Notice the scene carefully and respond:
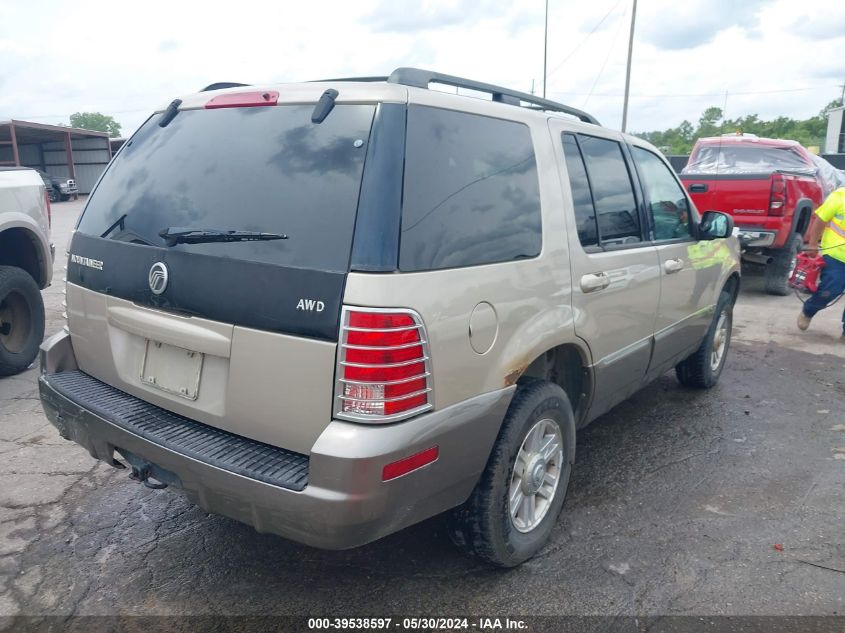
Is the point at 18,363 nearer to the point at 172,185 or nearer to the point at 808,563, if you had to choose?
the point at 172,185

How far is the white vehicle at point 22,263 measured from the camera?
5191 millimetres

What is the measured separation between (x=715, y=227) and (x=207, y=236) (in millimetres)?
3419

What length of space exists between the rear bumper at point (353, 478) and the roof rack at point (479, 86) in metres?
1.20

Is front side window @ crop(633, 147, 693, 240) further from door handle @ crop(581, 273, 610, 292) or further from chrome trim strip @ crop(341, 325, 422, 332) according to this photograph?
chrome trim strip @ crop(341, 325, 422, 332)

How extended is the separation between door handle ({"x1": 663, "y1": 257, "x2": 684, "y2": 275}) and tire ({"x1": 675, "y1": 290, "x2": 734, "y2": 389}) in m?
0.96

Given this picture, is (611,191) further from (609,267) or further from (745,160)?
(745,160)

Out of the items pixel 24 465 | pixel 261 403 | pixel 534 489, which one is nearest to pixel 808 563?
pixel 534 489

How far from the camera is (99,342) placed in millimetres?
2805

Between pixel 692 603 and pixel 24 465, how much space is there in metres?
3.49

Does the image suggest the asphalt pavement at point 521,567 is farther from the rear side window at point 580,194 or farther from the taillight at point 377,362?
the rear side window at point 580,194

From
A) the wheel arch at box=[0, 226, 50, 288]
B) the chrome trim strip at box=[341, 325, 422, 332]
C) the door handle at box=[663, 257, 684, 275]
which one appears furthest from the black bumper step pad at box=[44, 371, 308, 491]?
the wheel arch at box=[0, 226, 50, 288]

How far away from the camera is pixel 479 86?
2.90 meters

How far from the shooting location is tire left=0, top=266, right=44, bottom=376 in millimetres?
5215

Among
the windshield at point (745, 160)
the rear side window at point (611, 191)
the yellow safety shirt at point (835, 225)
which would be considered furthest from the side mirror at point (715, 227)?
the windshield at point (745, 160)
